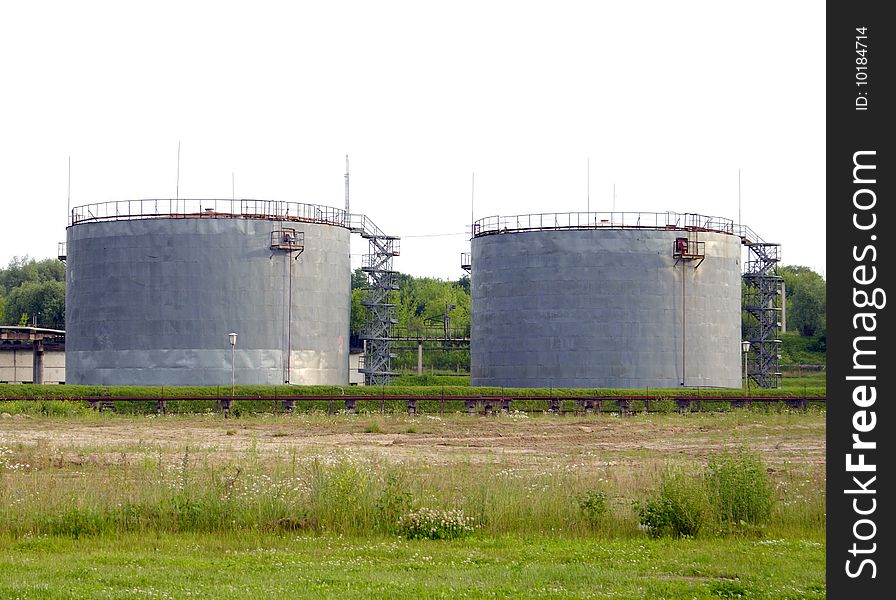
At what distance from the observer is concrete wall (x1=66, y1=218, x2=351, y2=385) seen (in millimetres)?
56969

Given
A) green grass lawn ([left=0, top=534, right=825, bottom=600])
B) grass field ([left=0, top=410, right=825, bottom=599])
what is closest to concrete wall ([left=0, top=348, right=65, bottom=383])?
grass field ([left=0, top=410, right=825, bottom=599])

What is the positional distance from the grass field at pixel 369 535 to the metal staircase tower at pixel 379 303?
4216cm

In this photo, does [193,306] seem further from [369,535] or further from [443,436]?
[369,535]

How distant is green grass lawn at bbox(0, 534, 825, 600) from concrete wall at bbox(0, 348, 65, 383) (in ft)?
209

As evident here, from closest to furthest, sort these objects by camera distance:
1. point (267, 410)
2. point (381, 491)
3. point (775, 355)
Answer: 1. point (381, 491)
2. point (267, 410)
3. point (775, 355)

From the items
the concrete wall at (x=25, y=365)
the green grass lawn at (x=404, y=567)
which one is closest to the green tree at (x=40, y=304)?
the concrete wall at (x=25, y=365)

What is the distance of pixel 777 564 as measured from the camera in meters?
14.8

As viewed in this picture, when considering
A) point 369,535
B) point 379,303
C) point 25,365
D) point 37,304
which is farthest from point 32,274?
point 369,535

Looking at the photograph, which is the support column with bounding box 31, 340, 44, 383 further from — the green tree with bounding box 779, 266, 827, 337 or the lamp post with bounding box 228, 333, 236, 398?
the green tree with bounding box 779, 266, 827, 337

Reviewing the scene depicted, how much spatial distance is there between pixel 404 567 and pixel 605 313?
44434 millimetres

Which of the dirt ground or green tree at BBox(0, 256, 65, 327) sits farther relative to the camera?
green tree at BBox(0, 256, 65, 327)
